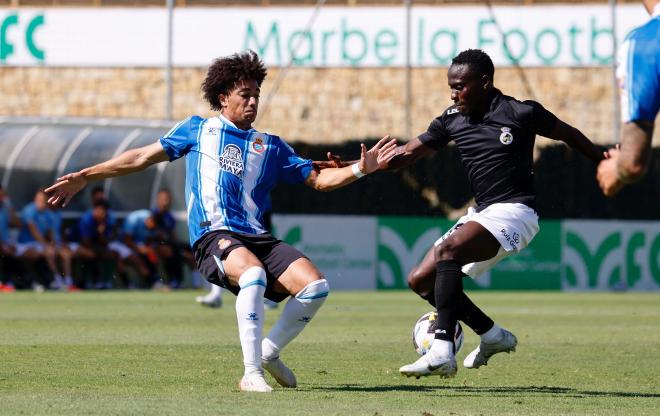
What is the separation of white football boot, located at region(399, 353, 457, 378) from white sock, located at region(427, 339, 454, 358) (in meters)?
0.02

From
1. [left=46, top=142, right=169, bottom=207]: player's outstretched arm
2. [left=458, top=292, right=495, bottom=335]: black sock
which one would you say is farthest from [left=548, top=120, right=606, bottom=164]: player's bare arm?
[left=46, top=142, right=169, bottom=207]: player's outstretched arm

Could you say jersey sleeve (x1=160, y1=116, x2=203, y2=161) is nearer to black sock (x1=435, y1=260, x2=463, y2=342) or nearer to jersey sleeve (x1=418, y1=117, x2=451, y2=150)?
jersey sleeve (x1=418, y1=117, x2=451, y2=150)

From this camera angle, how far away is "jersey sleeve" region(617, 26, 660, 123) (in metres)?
7.33

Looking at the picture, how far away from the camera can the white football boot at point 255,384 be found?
8672 mm

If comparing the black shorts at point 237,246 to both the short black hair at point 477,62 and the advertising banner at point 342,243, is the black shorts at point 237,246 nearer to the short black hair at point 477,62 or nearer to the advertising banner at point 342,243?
the short black hair at point 477,62

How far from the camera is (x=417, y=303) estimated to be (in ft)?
71.1

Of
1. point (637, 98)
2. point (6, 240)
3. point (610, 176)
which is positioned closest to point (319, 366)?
point (610, 176)

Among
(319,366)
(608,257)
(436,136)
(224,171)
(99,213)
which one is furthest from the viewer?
(608,257)

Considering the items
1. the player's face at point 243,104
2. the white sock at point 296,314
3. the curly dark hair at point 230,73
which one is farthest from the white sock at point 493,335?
the curly dark hair at point 230,73

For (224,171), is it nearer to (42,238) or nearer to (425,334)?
(425,334)

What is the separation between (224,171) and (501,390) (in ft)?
6.98

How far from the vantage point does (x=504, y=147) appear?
31.7 feet

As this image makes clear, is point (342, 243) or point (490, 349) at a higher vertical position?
point (490, 349)

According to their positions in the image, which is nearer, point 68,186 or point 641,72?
point 641,72
